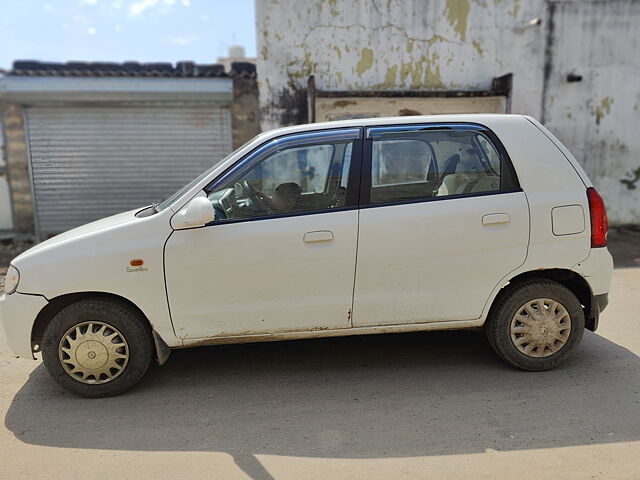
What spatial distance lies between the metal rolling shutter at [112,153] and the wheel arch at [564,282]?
7.04m

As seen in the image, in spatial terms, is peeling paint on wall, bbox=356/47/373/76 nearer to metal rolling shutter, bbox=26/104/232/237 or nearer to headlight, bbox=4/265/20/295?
metal rolling shutter, bbox=26/104/232/237


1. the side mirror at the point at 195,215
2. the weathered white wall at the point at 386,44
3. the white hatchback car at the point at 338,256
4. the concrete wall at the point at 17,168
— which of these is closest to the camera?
the side mirror at the point at 195,215

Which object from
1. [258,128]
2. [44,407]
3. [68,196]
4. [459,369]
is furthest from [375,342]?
[68,196]

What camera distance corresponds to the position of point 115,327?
3.50 metres

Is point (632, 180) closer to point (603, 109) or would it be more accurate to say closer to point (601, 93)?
point (603, 109)

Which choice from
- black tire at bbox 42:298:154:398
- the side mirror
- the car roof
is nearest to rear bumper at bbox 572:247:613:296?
the car roof

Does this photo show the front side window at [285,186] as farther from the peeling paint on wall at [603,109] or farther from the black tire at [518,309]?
the peeling paint on wall at [603,109]

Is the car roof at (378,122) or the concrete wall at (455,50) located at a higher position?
the concrete wall at (455,50)

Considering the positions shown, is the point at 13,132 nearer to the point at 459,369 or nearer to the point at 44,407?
the point at 44,407

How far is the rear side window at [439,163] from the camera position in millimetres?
3664

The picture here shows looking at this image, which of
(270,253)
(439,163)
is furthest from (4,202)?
(439,163)

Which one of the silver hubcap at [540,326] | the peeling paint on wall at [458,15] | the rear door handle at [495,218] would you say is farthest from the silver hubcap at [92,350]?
the peeling paint on wall at [458,15]

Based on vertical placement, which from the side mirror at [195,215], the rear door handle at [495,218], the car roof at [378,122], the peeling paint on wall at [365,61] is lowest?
Result: the rear door handle at [495,218]

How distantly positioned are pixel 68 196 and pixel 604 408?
927cm
